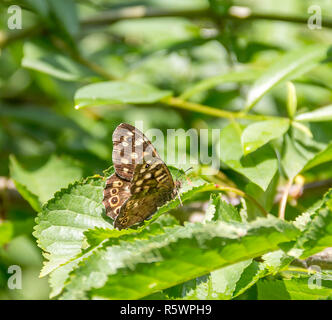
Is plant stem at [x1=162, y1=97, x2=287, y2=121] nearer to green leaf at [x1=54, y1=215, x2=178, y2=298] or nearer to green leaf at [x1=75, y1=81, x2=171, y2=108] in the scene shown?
green leaf at [x1=75, y1=81, x2=171, y2=108]

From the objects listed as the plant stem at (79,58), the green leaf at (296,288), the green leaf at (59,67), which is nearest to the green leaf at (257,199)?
the green leaf at (296,288)

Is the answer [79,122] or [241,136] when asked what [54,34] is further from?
[241,136]

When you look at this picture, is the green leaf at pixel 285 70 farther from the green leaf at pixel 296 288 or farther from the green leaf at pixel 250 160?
the green leaf at pixel 296 288

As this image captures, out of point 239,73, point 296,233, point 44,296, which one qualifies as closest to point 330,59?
point 239,73

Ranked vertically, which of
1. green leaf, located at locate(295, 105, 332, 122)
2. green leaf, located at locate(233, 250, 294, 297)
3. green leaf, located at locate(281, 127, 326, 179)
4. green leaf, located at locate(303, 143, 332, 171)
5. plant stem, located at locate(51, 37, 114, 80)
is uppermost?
plant stem, located at locate(51, 37, 114, 80)

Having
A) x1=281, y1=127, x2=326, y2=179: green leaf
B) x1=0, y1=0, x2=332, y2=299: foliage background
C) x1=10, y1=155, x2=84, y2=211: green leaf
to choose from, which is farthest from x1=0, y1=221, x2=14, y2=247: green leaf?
x1=281, y1=127, x2=326, y2=179: green leaf
